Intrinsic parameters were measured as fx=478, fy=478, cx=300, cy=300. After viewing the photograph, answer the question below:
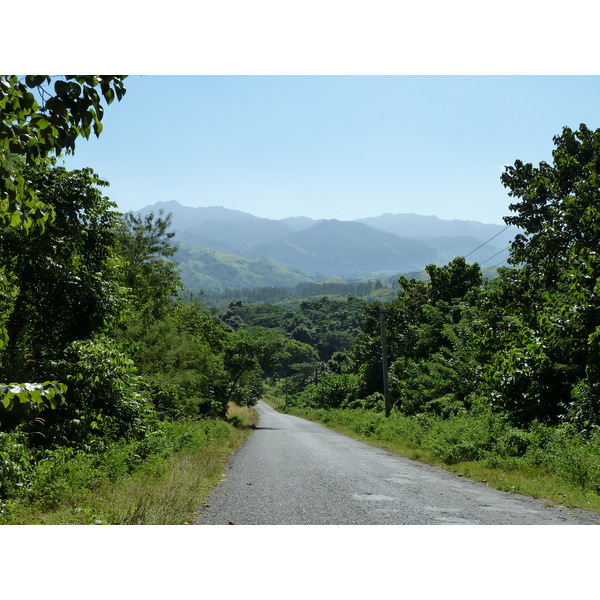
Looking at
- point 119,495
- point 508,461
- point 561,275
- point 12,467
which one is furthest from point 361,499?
point 561,275

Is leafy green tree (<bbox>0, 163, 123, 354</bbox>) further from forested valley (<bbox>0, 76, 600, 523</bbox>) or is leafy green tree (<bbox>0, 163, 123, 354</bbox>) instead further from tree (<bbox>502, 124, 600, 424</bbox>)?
tree (<bbox>502, 124, 600, 424</bbox>)

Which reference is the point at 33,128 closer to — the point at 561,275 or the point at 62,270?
the point at 62,270

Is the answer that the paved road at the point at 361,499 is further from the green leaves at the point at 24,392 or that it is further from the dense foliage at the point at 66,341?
the green leaves at the point at 24,392

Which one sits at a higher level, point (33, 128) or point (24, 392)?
point (33, 128)

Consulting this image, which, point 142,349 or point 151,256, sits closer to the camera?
point 142,349

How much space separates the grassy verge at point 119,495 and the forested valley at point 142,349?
0.05 metres

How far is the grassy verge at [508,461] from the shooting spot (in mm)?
9453

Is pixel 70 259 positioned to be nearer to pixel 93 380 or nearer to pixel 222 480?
pixel 93 380

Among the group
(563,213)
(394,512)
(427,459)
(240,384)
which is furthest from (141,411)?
(240,384)

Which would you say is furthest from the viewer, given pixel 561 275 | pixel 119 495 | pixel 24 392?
pixel 561 275

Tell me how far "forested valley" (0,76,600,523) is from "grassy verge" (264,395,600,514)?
59 mm

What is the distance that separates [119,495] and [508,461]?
972cm

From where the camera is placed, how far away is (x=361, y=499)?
877cm

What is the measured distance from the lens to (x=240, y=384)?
125 ft
